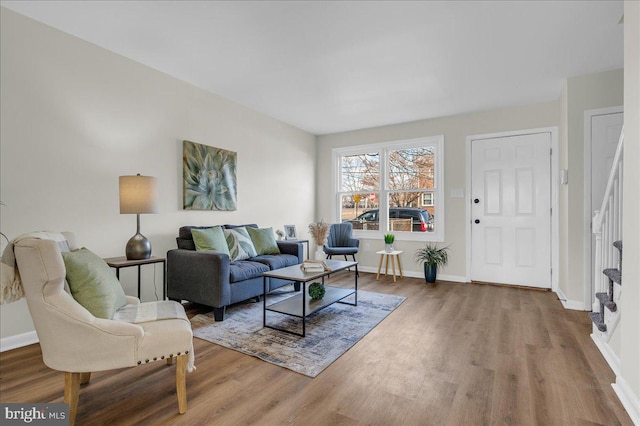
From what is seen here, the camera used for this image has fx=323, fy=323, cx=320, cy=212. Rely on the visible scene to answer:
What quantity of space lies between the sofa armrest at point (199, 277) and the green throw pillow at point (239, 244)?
20.0 inches

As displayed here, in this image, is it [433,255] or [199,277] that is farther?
[433,255]

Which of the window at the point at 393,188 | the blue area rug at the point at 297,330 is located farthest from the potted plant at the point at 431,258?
the blue area rug at the point at 297,330

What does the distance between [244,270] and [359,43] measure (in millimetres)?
2357

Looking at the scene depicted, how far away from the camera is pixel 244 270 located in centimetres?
325

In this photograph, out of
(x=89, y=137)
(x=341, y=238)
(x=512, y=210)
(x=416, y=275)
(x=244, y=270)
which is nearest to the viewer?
(x=89, y=137)

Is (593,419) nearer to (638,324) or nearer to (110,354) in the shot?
(638,324)

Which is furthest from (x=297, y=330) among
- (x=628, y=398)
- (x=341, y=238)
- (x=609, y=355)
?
(x=341, y=238)

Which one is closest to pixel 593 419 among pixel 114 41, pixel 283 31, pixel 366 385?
pixel 366 385

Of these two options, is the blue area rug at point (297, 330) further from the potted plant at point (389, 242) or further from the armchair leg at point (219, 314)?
the potted plant at point (389, 242)

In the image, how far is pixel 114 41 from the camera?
2.79 meters

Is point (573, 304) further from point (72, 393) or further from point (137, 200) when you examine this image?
point (137, 200)

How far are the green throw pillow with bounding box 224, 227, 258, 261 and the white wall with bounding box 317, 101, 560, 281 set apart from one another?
2372mm

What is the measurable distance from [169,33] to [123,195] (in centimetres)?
140

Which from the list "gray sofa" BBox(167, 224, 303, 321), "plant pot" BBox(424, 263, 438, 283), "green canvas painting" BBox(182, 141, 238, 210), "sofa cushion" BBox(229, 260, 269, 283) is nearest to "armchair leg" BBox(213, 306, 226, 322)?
"gray sofa" BBox(167, 224, 303, 321)
